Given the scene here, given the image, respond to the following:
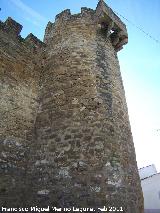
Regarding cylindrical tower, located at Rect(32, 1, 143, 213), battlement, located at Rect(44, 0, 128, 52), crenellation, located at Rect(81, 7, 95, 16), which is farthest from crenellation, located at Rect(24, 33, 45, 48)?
crenellation, located at Rect(81, 7, 95, 16)

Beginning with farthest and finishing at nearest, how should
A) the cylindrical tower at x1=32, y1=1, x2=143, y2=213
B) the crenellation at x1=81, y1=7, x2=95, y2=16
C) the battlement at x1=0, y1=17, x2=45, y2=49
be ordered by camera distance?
the crenellation at x1=81, y1=7, x2=95, y2=16, the battlement at x1=0, y1=17, x2=45, y2=49, the cylindrical tower at x1=32, y1=1, x2=143, y2=213

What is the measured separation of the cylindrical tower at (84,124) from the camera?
4.93m

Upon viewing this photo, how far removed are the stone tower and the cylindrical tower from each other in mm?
20

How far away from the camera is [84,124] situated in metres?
5.58

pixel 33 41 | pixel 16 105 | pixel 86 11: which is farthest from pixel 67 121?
pixel 86 11

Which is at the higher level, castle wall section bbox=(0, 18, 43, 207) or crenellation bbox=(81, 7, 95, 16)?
crenellation bbox=(81, 7, 95, 16)

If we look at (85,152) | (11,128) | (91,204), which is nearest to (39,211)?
(91,204)

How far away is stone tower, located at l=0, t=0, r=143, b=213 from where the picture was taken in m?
4.99

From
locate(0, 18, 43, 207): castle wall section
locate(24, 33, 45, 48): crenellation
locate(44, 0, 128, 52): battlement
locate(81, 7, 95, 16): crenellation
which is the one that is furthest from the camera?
locate(81, 7, 95, 16): crenellation

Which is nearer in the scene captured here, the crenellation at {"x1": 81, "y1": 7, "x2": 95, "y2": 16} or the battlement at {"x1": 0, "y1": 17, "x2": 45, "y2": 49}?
the battlement at {"x1": 0, "y1": 17, "x2": 45, "y2": 49}

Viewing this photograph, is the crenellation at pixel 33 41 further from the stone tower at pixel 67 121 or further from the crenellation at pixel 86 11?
the crenellation at pixel 86 11

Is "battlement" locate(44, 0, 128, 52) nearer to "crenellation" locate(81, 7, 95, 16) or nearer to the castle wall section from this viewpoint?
"crenellation" locate(81, 7, 95, 16)

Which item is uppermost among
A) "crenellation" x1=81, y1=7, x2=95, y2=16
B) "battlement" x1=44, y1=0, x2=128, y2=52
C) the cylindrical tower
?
"crenellation" x1=81, y1=7, x2=95, y2=16

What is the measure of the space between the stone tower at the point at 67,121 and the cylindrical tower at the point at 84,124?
0.07 feet
